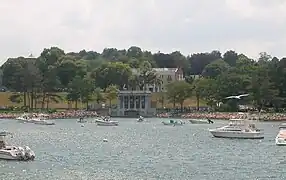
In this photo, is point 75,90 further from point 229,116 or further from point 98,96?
point 229,116

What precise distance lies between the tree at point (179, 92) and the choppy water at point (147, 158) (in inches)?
3007

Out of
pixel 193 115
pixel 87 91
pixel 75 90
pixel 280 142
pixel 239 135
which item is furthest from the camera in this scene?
pixel 87 91

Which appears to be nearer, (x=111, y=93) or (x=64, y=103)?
(x=111, y=93)

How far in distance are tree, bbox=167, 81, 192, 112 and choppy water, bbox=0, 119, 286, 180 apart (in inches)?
3007

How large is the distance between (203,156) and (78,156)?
1220 centimetres

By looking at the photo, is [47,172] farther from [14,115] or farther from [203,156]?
[14,115]

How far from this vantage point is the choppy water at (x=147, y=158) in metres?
55.4

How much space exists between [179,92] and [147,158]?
110 m

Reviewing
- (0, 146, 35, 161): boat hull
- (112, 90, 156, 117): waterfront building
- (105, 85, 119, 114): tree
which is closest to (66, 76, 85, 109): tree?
(112, 90, 156, 117): waterfront building

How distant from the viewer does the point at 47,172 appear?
56.2 meters

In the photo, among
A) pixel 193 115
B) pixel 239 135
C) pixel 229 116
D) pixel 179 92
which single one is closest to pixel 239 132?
pixel 239 135

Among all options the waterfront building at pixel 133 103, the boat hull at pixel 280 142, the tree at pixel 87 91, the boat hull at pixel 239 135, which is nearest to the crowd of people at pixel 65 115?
the tree at pixel 87 91

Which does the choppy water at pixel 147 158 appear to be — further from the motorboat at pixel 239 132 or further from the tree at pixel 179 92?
the tree at pixel 179 92

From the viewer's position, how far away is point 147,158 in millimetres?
68000
